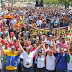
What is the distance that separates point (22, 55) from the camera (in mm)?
6535

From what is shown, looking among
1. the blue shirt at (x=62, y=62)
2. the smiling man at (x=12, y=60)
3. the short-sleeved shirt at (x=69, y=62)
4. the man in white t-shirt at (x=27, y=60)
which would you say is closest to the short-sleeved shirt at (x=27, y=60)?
the man in white t-shirt at (x=27, y=60)

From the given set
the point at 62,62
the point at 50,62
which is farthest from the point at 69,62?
the point at 50,62

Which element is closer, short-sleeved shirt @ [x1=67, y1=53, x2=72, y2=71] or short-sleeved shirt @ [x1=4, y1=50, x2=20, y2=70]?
short-sleeved shirt @ [x1=67, y1=53, x2=72, y2=71]

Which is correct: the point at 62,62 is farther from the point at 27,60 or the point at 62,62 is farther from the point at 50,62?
the point at 27,60

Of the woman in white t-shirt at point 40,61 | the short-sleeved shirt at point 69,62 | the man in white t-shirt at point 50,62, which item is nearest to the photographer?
the short-sleeved shirt at point 69,62

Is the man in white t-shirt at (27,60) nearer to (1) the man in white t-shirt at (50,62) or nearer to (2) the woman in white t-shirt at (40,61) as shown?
(2) the woman in white t-shirt at (40,61)

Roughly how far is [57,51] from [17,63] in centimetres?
142

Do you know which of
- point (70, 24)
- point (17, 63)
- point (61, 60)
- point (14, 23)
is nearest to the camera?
point (61, 60)

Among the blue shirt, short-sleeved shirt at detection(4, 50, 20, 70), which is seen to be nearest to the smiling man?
short-sleeved shirt at detection(4, 50, 20, 70)

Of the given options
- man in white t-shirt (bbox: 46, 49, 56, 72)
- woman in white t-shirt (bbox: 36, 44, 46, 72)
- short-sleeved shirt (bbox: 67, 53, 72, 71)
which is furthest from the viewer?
woman in white t-shirt (bbox: 36, 44, 46, 72)

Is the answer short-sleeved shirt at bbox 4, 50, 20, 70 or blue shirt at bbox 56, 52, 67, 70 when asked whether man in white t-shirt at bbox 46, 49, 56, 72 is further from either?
short-sleeved shirt at bbox 4, 50, 20, 70

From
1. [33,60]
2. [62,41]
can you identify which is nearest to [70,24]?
[62,41]

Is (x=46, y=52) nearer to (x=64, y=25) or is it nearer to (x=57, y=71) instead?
(x=57, y=71)

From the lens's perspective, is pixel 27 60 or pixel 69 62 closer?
pixel 69 62
